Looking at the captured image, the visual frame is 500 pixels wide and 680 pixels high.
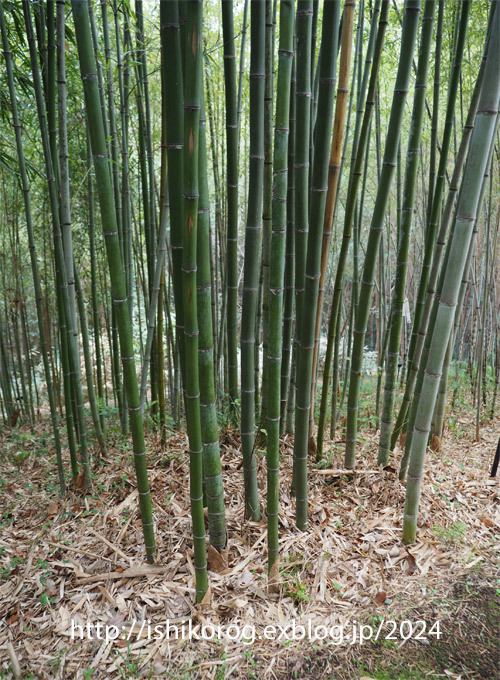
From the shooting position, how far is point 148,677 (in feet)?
4.14

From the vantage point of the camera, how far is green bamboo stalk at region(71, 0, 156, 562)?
3.48 feet

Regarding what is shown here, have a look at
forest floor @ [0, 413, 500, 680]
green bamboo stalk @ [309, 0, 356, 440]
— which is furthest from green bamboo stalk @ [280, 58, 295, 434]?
forest floor @ [0, 413, 500, 680]

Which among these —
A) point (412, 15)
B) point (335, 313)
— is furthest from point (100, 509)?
point (412, 15)

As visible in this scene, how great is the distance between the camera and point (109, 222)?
120 cm

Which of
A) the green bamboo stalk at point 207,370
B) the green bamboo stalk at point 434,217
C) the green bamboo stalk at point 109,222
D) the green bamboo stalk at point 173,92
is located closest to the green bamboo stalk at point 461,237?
the green bamboo stalk at point 434,217

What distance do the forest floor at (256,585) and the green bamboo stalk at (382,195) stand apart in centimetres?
37

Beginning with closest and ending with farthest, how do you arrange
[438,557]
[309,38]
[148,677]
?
[148,677], [309,38], [438,557]

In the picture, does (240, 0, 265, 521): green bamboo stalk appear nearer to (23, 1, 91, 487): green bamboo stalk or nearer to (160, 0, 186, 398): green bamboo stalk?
(160, 0, 186, 398): green bamboo stalk

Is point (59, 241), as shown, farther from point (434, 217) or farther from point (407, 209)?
point (434, 217)

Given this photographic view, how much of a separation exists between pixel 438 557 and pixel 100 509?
139 cm

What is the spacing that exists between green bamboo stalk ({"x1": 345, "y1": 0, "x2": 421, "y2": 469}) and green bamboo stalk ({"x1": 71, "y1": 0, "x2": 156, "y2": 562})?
94 cm

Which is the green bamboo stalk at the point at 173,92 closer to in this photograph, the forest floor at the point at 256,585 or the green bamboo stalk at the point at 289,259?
the green bamboo stalk at the point at 289,259

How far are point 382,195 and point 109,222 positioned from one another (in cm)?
105

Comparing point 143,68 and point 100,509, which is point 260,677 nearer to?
point 100,509
